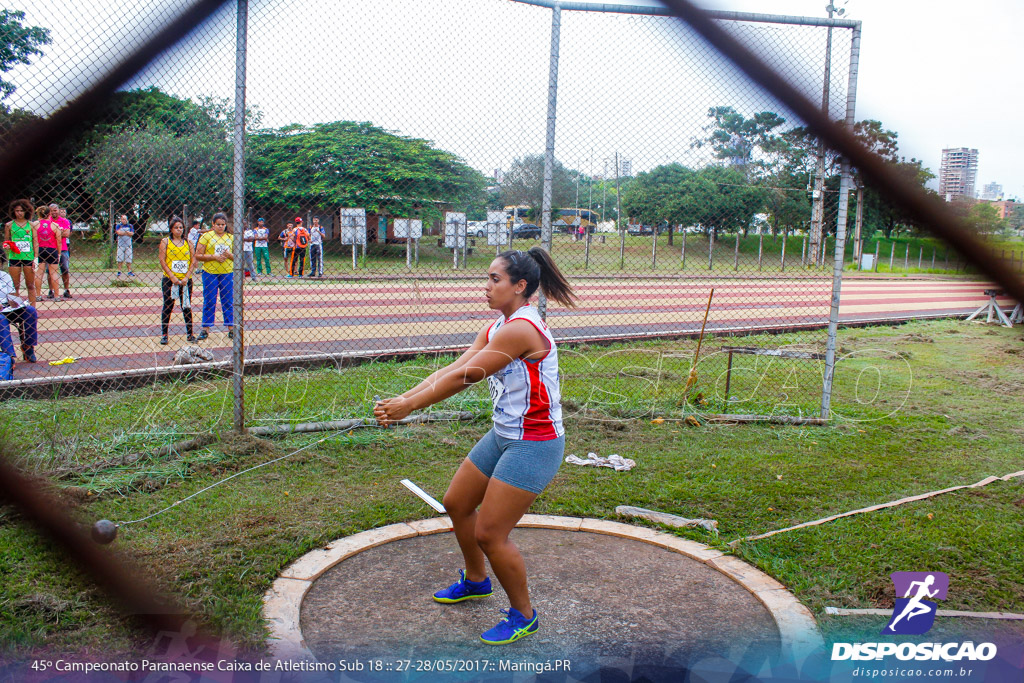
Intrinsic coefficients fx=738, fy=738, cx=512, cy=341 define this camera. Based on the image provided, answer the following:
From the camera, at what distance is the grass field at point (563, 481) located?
11.8 ft

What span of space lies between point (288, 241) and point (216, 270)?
336 cm

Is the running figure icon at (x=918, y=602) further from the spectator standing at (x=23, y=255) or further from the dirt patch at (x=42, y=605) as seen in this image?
the spectator standing at (x=23, y=255)

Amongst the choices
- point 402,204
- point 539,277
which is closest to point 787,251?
point 402,204

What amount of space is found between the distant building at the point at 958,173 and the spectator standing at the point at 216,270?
30.3 feet

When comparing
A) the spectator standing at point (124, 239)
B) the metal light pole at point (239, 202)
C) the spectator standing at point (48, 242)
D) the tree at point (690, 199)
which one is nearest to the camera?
the metal light pole at point (239, 202)

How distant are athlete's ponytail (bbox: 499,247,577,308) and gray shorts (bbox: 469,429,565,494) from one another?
2.25 feet

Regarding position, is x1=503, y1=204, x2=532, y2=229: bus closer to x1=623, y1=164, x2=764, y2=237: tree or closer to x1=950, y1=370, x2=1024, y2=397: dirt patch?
x1=623, y1=164, x2=764, y2=237: tree

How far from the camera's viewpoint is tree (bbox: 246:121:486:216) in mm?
5910

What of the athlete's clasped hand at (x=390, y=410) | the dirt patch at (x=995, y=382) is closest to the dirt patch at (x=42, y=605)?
the athlete's clasped hand at (x=390, y=410)

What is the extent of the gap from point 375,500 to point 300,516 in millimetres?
519

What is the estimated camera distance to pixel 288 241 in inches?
274

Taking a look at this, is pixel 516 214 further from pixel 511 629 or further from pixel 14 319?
pixel 14 319

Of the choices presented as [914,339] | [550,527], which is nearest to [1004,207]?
Result: [550,527]

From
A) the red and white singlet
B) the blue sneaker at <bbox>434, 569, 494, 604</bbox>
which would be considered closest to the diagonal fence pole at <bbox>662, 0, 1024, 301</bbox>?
the red and white singlet
